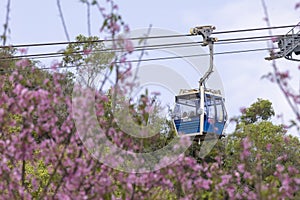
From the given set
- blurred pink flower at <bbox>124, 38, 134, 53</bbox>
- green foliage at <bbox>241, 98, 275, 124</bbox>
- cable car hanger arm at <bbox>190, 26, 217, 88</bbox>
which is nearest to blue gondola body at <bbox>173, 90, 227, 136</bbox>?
cable car hanger arm at <bbox>190, 26, 217, 88</bbox>

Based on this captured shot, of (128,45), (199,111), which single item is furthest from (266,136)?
(128,45)

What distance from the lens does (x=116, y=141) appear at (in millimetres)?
4445

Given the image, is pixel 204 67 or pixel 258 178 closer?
pixel 258 178

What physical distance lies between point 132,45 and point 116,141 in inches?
27.5

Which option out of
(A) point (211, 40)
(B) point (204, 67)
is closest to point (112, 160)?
(A) point (211, 40)

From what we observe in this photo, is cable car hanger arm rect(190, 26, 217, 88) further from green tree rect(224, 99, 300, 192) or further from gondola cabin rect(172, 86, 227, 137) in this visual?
green tree rect(224, 99, 300, 192)

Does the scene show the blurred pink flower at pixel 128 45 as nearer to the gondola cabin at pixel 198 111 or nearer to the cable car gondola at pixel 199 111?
the cable car gondola at pixel 199 111

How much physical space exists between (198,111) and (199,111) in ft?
0.15

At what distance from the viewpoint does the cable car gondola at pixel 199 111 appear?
571 inches

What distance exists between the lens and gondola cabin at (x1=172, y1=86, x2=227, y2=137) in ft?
47.8

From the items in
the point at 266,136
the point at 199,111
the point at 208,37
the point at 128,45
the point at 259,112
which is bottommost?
the point at 266,136

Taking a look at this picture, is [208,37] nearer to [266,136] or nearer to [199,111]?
[199,111]

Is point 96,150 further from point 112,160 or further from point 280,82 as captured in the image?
point 280,82

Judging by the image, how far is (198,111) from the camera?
48.3 feet
